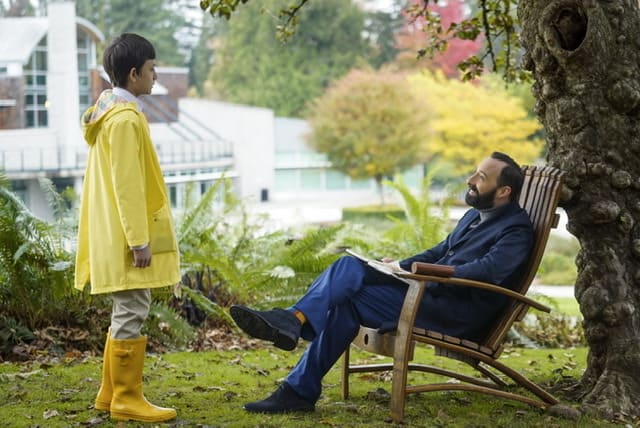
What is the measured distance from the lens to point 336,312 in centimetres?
404

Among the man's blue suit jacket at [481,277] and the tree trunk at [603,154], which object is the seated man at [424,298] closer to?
the man's blue suit jacket at [481,277]

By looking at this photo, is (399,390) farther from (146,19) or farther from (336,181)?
(146,19)

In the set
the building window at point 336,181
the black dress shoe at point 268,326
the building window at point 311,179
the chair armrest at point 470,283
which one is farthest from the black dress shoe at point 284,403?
the building window at point 311,179

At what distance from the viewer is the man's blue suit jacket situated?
4074 millimetres

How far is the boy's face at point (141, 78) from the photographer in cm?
381

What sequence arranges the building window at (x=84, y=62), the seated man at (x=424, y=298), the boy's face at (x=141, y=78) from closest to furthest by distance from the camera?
the boy's face at (x=141, y=78) < the seated man at (x=424, y=298) < the building window at (x=84, y=62)

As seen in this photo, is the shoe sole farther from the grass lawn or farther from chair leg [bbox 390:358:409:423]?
chair leg [bbox 390:358:409:423]

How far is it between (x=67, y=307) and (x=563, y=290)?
11.9 metres

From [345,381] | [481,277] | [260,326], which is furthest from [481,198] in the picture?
[260,326]

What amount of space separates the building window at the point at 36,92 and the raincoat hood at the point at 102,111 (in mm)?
23760

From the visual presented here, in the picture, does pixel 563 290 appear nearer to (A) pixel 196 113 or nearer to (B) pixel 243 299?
(B) pixel 243 299

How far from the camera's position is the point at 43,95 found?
1053 inches

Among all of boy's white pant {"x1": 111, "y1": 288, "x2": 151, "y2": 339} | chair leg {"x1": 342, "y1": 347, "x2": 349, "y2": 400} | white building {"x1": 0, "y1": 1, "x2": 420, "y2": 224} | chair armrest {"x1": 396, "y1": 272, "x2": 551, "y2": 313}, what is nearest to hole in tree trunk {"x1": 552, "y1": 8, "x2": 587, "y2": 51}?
chair armrest {"x1": 396, "y1": 272, "x2": 551, "y2": 313}

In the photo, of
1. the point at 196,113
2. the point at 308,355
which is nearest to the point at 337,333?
the point at 308,355
